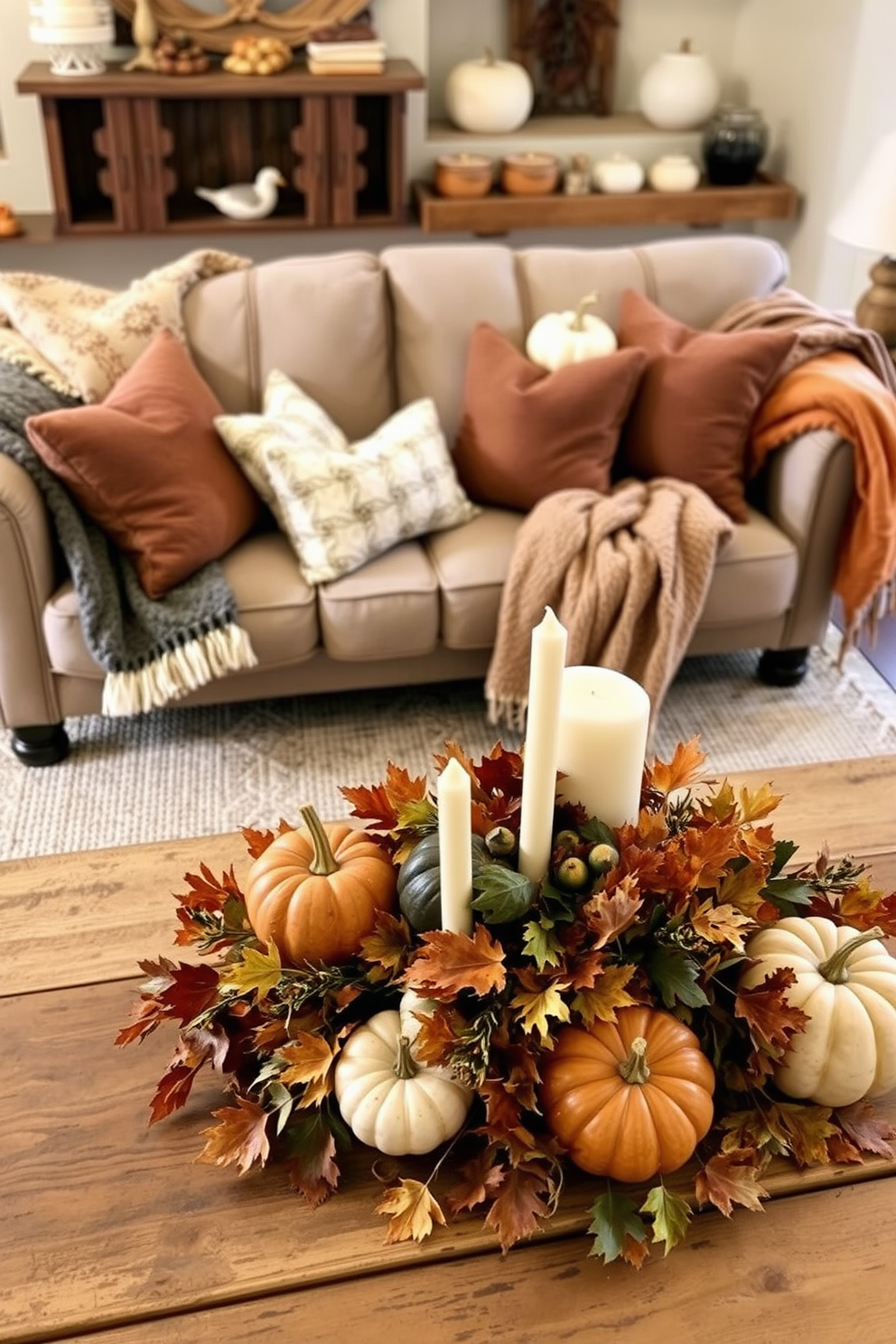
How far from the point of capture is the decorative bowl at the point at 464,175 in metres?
3.73

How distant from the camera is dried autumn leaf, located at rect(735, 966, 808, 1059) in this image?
1146 millimetres

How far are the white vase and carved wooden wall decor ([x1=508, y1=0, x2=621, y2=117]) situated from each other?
16 centimetres

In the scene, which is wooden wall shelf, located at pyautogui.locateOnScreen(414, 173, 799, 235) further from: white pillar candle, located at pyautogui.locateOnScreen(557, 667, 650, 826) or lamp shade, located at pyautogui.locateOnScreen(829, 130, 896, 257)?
white pillar candle, located at pyautogui.locateOnScreen(557, 667, 650, 826)

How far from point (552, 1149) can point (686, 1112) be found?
13 centimetres

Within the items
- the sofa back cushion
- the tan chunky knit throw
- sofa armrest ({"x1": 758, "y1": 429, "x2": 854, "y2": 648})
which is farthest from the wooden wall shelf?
the tan chunky knit throw

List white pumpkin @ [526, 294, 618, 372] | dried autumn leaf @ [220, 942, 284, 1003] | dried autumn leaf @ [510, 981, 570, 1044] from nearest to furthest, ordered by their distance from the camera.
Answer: dried autumn leaf @ [510, 981, 570, 1044] → dried autumn leaf @ [220, 942, 284, 1003] → white pumpkin @ [526, 294, 618, 372]

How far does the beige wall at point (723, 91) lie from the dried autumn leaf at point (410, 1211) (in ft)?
10.7

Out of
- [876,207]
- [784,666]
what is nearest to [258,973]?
[784,666]

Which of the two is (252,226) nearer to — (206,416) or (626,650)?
(206,416)

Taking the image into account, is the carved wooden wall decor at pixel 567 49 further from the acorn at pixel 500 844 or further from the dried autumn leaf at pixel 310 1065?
the dried autumn leaf at pixel 310 1065

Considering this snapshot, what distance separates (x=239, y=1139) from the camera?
117 centimetres

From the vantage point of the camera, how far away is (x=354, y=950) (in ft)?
4.10

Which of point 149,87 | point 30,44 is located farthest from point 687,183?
point 30,44

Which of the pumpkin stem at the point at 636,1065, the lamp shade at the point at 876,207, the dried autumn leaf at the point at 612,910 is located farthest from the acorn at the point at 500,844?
the lamp shade at the point at 876,207
